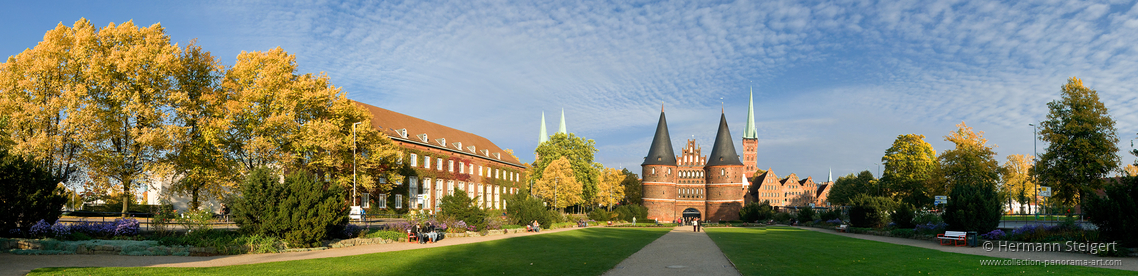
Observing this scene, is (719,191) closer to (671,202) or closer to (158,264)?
(671,202)

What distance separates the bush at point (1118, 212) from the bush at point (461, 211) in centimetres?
2604

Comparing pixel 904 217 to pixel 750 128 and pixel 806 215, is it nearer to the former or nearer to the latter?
pixel 806 215

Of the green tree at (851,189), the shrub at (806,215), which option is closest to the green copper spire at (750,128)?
the green tree at (851,189)

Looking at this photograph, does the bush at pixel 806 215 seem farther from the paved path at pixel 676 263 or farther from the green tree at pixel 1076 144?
the paved path at pixel 676 263

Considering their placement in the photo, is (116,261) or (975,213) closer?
(116,261)

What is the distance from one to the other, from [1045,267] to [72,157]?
38192 millimetres

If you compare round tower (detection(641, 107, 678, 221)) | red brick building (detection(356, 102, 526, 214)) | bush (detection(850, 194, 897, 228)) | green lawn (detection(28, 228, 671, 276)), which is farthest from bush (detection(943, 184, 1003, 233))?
round tower (detection(641, 107, 678, 221))

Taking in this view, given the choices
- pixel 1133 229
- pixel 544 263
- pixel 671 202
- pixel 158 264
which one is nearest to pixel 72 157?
pixel 158 264

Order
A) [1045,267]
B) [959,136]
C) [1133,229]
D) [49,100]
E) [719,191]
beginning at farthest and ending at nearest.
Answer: [719,191] → [959,136] → [49,100] → [1133,229] → [1045,267]

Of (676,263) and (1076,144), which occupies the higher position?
(1076,144)

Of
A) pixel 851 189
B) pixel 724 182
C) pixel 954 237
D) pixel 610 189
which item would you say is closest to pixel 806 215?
pixel 954 237

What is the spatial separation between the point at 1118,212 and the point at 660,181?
73.8 meters

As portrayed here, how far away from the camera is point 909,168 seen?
61.8m

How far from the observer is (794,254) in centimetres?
1884
